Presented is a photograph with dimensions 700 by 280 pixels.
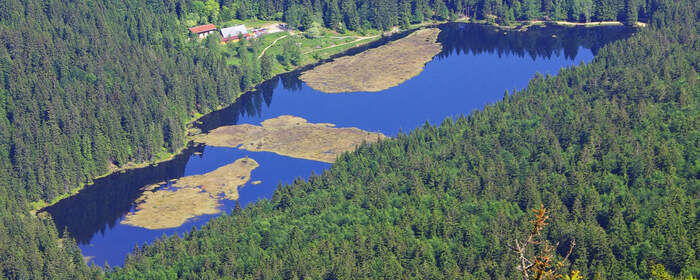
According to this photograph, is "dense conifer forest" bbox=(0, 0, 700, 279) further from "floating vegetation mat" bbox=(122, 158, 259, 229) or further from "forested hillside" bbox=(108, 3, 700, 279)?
"floating vegetation mat" bbox=(122, 158, 259, 229)

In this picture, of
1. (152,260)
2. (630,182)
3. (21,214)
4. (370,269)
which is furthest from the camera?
(21,214)

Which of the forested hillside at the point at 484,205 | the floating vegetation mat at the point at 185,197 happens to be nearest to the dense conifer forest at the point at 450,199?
the forested hillside at the point at 484,205

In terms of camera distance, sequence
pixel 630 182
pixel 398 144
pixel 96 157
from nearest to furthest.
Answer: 1. pixel 630 182
2. pixel 398 144
3. pixel 96 157

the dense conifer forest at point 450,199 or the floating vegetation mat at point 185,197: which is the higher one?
the dense conifer forest at point 450,199

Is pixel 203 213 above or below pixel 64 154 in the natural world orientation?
below

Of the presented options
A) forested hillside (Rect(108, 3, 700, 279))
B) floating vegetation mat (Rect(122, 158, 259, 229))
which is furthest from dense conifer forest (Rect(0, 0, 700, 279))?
floating vegetation mat (Rect(122, 158, 259, 229))

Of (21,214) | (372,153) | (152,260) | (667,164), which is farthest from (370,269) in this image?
(21,214)

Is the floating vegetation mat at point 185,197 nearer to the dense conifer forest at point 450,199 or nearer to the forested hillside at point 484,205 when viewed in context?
the dense conifer forest at point 450,199

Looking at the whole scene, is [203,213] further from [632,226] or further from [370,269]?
[632,226]
